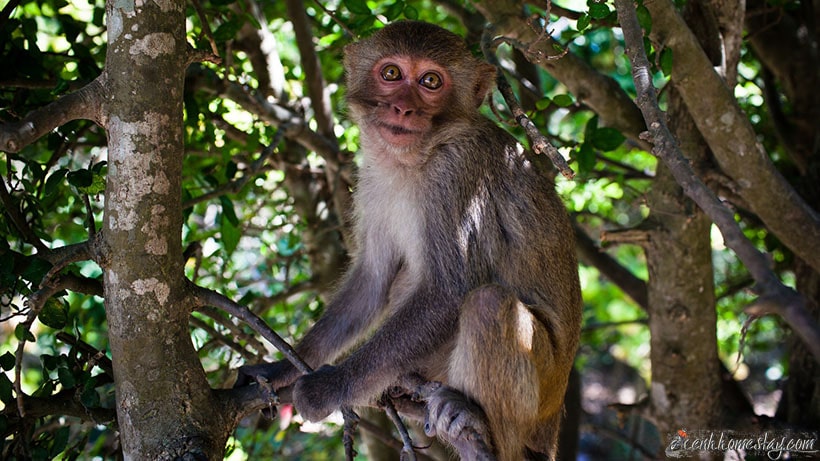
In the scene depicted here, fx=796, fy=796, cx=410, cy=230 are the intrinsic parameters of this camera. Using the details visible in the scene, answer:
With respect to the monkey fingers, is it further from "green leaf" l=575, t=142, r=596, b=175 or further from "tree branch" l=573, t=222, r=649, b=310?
"tree branch" l=573, t=222, r=649, b=310

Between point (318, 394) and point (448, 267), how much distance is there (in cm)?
116

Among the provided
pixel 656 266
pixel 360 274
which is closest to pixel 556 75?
pixel 656 266

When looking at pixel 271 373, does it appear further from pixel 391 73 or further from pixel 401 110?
pixel 391 73

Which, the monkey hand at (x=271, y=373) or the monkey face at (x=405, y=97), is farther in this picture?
the monkey face at (x=405, y=97)

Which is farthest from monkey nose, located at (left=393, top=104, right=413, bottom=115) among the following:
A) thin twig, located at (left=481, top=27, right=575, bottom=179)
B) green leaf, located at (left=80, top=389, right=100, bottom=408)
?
green leaf, located at (left=80, top=389, right=100, bottom=408)

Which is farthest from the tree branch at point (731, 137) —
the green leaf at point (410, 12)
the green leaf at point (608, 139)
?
the green leaf at point (410, 12)

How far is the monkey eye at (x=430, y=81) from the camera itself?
5.38 m

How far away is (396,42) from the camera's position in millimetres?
5457

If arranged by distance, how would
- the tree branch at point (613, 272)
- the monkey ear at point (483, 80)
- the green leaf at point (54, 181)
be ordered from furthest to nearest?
the tree branch at point (613, 272)
the monkey ear at point (483, 80)
the green leaf at point (54, 181)

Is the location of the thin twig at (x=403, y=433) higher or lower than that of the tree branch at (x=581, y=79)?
lower

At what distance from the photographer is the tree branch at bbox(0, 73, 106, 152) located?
3.28m

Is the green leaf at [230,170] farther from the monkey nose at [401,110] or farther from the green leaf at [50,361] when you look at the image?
the green leaf at [50,361]

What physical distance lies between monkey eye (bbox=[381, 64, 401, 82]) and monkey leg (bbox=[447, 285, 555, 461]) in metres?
1.64

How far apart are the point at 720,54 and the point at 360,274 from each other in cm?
314
